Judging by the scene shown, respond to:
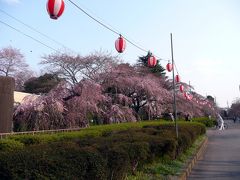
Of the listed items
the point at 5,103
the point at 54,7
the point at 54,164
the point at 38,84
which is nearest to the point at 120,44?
the point at 54,7

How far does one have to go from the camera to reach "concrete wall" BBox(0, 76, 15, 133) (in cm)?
1680

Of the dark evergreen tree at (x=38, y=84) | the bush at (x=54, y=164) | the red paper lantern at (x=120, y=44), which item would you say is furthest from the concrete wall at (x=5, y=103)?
the dark evergreen tree at (x=38, y=84)

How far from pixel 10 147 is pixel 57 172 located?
5.83 metres

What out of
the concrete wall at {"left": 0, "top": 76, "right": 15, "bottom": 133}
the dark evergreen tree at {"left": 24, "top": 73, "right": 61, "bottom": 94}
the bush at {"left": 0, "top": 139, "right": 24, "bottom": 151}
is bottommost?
the bush at {"left": 0, "top": 139, "right": 24, "bottom": 151}

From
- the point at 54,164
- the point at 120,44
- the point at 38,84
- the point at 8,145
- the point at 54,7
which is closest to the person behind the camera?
the point at 54,164

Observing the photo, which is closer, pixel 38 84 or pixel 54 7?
pixel 54 7

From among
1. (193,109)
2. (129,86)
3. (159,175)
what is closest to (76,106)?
(129,86)

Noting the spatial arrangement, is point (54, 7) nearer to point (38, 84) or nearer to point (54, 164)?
point (54, 164)

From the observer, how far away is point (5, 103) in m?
16.9

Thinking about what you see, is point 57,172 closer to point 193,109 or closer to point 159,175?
point 159,175

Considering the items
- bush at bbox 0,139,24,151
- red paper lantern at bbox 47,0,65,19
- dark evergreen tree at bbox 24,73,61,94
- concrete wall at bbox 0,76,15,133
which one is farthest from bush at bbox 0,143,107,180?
dark evergreen tree at bbox 24,73,61,94

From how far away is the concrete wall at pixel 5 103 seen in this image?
16797mm

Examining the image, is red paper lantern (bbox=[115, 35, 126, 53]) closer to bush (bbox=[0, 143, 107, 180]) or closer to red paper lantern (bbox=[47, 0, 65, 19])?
red paper lantern (bbox=[47, 0, 65, 19])

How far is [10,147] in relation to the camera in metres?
10.5
